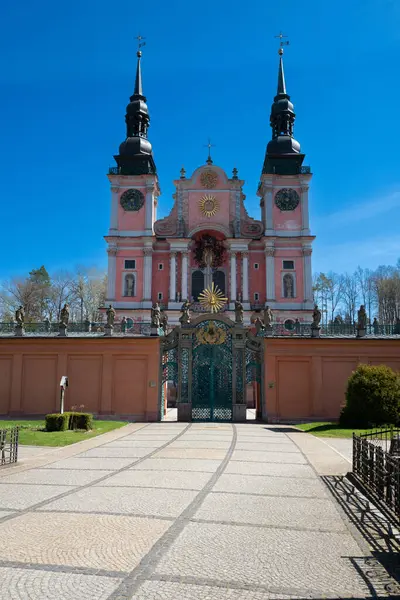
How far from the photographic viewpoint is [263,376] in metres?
27.1

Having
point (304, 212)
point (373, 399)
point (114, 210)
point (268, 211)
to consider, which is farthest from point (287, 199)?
point (373, 399)

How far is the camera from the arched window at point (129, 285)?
5125cm

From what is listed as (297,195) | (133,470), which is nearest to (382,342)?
(133,470)

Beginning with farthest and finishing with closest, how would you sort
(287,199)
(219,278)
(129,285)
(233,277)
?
1. (287,199)
2. (219,278)
3. (129,285)
4. (233,277)

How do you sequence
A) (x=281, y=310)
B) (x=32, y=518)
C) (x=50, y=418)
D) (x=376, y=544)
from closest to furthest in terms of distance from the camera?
1. (x=376, y=544)
2. (x=32, y=518)
3. (x=50, y=418)
4. (x=281, y=310)

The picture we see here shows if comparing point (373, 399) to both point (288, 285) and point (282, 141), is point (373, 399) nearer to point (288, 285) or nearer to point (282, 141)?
point (288, 285)

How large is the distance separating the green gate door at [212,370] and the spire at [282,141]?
31427 mm

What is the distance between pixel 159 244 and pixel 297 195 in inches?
597

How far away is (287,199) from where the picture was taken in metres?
53.3

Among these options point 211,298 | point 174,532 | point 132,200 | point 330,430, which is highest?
point 132,200

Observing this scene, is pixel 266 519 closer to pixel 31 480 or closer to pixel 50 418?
pixel 31 480

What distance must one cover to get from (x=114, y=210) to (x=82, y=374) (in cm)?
2868

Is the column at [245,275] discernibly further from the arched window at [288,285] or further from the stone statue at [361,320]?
the stone statue at [361,320]

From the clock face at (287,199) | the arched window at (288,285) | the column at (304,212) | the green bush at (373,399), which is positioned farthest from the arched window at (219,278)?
the green bush at (373,399)
